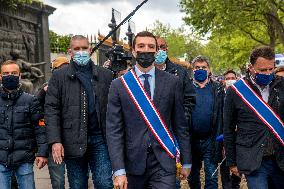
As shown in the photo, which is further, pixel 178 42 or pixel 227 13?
pixel 178 42

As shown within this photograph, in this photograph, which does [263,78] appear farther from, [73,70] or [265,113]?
[73,70]

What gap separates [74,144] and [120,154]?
950mm

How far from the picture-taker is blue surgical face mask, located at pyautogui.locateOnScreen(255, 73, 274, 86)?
452cm

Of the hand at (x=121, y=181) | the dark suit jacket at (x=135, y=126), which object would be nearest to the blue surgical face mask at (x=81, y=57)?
the dark suit jacket at (x=135, y=126)

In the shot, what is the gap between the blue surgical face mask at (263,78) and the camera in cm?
452

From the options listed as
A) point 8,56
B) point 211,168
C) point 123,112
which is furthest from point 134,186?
point 8,56

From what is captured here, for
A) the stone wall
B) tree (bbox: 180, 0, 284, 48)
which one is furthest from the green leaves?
the stone wall

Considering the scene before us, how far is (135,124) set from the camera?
14.3 ft

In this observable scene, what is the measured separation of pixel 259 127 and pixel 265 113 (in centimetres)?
13

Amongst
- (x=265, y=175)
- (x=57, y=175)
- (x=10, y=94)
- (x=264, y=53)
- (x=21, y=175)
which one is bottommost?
(x=57, y=175)

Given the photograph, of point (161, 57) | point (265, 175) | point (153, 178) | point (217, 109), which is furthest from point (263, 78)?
point (217, 109)

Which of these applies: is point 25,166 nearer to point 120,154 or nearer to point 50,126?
point 50,126

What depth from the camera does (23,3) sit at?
589 inches

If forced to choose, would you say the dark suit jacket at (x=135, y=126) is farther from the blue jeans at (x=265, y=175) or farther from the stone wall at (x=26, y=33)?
the stone wall at (x=26, y=33)
